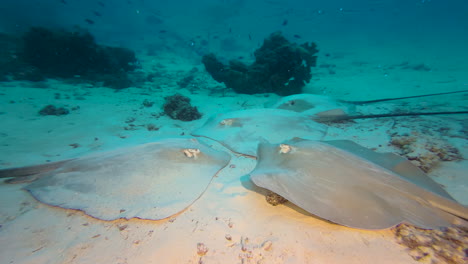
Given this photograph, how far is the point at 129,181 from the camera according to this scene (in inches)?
121

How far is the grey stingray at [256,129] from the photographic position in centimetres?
478

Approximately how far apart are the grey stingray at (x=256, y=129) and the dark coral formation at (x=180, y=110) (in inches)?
79.2

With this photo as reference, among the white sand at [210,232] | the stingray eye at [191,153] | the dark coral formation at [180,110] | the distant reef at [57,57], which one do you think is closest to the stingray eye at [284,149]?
the white sand at [210,232]

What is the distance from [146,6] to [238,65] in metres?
52.6

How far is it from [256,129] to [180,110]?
3796mm

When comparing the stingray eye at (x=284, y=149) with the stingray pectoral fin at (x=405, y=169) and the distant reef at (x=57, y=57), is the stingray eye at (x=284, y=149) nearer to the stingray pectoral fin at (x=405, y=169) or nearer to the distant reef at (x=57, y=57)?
the stingray pectoral fin at (x=405, y=169)

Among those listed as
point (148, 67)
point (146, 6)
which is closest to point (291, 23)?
point (146, 6)

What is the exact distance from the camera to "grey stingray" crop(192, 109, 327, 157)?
478cm

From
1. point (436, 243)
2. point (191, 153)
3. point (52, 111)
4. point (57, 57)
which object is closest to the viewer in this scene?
point (436, 243)

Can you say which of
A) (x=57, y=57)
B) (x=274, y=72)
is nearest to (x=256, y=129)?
(x=274, y=72)

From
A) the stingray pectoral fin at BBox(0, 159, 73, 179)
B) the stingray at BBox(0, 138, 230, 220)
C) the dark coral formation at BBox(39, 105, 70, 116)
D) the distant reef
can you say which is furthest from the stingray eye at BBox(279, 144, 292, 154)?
the distant reef

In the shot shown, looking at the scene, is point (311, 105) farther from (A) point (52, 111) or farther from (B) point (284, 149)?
(A) point (52, 111)

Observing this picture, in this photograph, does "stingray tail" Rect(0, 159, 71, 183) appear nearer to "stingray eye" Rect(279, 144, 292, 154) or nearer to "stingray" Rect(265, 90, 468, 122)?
"stingray eye" Rect(279, 144, 292, 154)

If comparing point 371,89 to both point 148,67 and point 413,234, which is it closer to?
point 413,234
